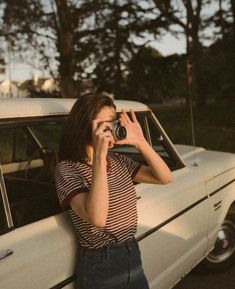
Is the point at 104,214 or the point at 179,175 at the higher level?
the point at 104,214

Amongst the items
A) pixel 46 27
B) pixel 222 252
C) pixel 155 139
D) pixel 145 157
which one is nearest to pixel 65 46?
pixel 46 27

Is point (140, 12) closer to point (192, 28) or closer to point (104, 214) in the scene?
point (192, 28)

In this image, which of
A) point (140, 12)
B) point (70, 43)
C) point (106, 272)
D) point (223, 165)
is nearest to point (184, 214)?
point (223, 165)

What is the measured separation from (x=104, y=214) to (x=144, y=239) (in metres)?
0.93

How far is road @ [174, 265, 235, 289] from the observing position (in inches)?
148

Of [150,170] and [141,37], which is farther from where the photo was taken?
[141,37]

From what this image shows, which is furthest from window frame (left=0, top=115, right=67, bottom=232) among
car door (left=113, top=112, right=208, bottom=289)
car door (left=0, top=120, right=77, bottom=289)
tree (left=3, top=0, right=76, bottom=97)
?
tree (left=3, top=0, right=76, bottom=97)

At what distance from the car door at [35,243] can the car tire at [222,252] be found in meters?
1.99

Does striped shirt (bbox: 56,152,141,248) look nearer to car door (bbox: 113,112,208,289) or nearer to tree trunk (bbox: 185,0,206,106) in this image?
car door (bbox: 113,112,208,289)

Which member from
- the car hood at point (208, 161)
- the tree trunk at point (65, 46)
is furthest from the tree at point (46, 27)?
the car hood at point (208, 161)

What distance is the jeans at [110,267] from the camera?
77.9 inches

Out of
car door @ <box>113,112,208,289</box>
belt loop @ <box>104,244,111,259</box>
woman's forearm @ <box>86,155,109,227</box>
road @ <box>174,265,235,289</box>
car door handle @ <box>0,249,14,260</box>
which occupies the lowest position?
road @ <box>174,265,235,289</box>

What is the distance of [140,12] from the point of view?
829 inches

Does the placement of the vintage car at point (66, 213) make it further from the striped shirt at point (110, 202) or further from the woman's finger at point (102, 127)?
the woman's finger at point (102, 127)
